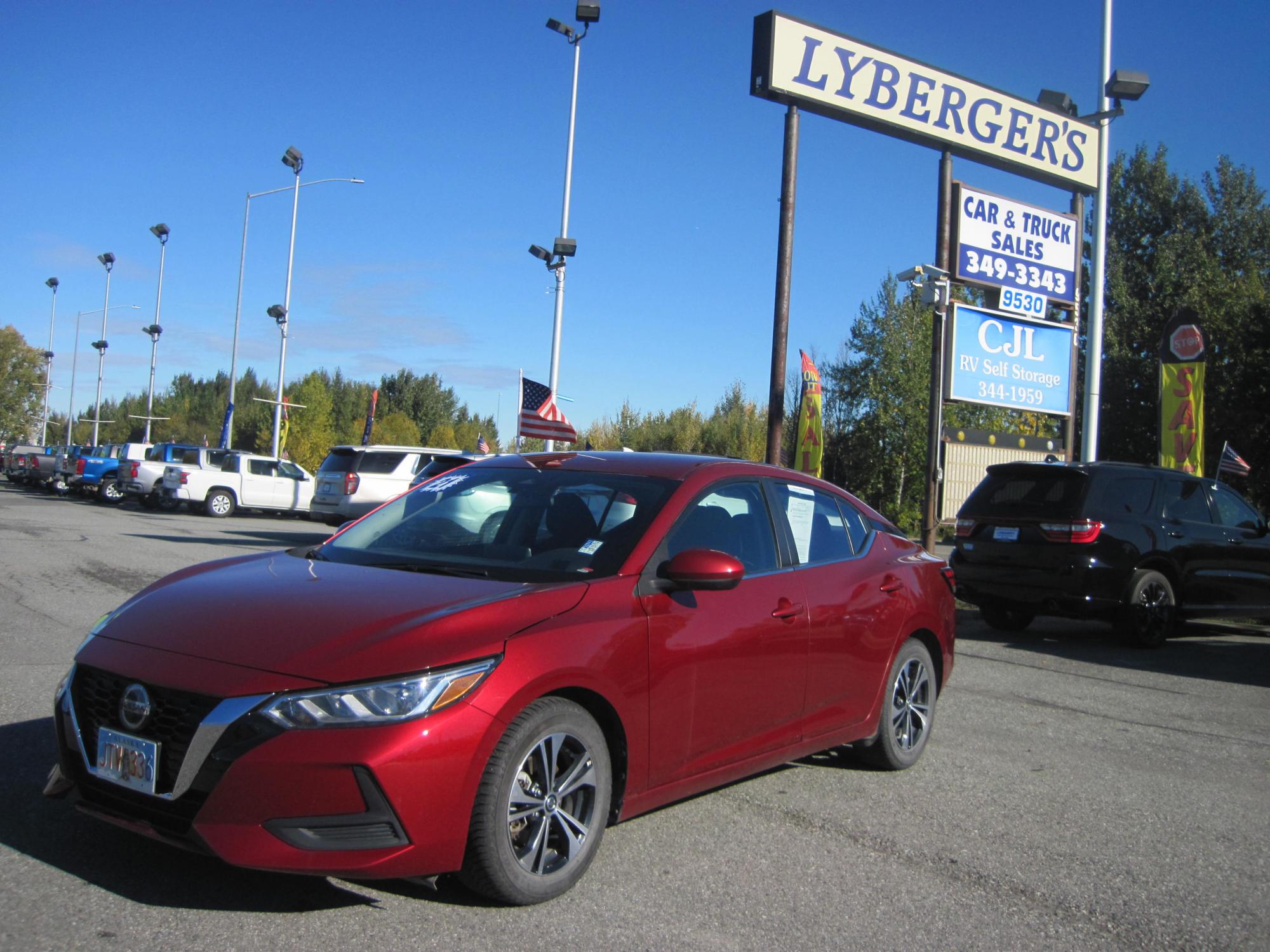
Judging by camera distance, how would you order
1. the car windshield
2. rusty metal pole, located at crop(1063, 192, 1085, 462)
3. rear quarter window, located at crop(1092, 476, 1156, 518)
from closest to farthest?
the car windshield < rear quarter window, located at crop(1092, 476, 1156, 518) < rusty metal pole, located at crop(1063, 192, 1085, 462)

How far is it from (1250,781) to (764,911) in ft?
11.8

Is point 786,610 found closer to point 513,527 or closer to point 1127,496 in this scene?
point 513,527

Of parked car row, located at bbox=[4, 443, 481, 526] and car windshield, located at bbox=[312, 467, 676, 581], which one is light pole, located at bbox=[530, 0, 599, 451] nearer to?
parked car row, located at bbox=[4, 443, 481, 526]

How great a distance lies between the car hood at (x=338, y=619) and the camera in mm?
3301

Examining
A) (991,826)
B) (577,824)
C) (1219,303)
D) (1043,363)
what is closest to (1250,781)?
(991,826)

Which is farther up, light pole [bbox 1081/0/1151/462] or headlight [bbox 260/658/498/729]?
light pole [bbox 1081/0/1151/462]

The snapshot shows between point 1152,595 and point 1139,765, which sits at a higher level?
point 1152,595

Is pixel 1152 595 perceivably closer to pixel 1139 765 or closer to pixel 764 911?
pixel 1139 765

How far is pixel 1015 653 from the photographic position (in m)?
10.0

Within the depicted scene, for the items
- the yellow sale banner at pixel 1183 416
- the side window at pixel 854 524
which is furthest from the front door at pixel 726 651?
the yellow sale banner at pixel 1183 416

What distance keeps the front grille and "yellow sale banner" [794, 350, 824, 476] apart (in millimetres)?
14783

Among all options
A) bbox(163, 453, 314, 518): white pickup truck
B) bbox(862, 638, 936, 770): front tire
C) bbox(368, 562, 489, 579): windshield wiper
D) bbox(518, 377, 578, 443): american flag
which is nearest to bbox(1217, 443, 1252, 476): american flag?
bbox(518, 377, 578, 443): american flag

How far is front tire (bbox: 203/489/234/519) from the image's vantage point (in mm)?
29797

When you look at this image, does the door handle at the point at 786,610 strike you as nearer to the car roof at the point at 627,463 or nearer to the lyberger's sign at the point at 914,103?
Answer: the car roof at the point at 627,463
